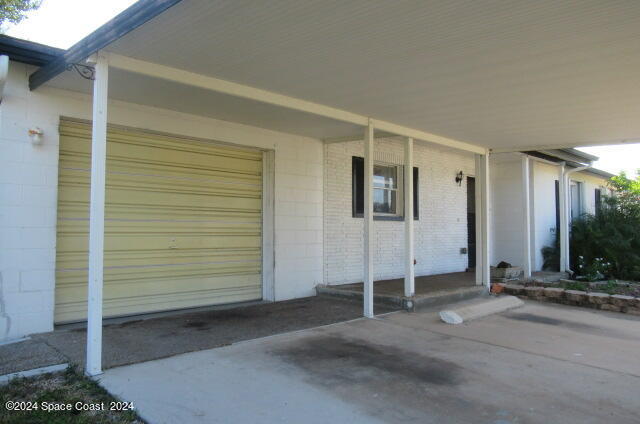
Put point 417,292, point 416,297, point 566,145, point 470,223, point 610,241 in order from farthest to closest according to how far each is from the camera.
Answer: point 470,223 → point 610,241 → point 566,145 → point 417,292 → point 416,297

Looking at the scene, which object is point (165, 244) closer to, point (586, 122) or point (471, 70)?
point (471, 70)

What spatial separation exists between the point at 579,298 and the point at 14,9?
18531mm

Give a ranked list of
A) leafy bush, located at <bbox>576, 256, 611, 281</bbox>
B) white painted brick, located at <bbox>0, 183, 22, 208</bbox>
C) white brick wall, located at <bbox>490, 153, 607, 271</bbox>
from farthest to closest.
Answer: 1. white brick wall, located at <bbox>490, 153, 607, 271</bbox>
2. leafy bush, located at <bbox>576, 256, 611, 281</bbox>
3. white painted brick, located at <bbox>0, 183, 22, 208</bbox>

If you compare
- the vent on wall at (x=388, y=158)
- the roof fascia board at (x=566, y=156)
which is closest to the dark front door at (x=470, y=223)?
the roof fascia board at (x=566, y=156)

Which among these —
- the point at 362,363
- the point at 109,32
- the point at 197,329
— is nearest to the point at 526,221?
the point at 362,363

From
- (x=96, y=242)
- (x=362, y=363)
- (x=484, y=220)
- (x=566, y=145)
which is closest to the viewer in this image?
(x=96, y=242)

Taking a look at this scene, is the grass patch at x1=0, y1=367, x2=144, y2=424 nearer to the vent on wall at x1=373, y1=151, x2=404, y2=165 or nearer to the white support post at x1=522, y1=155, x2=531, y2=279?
the vent on wall at x1=373, y1=151, x2=404, y2=165

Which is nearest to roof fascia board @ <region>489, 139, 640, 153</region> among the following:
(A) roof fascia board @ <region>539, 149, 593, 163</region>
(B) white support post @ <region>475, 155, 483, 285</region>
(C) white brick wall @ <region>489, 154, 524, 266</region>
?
(B) white support post @ <region>475, 155, 483, 285</region>

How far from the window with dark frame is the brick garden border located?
2.64 meters

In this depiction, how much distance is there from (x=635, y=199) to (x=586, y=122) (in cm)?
750

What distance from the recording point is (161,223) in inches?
260

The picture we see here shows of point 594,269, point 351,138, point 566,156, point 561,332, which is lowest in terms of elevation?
point 561,332

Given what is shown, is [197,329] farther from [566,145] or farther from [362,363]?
[566,145]

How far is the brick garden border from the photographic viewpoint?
7.60 meters
